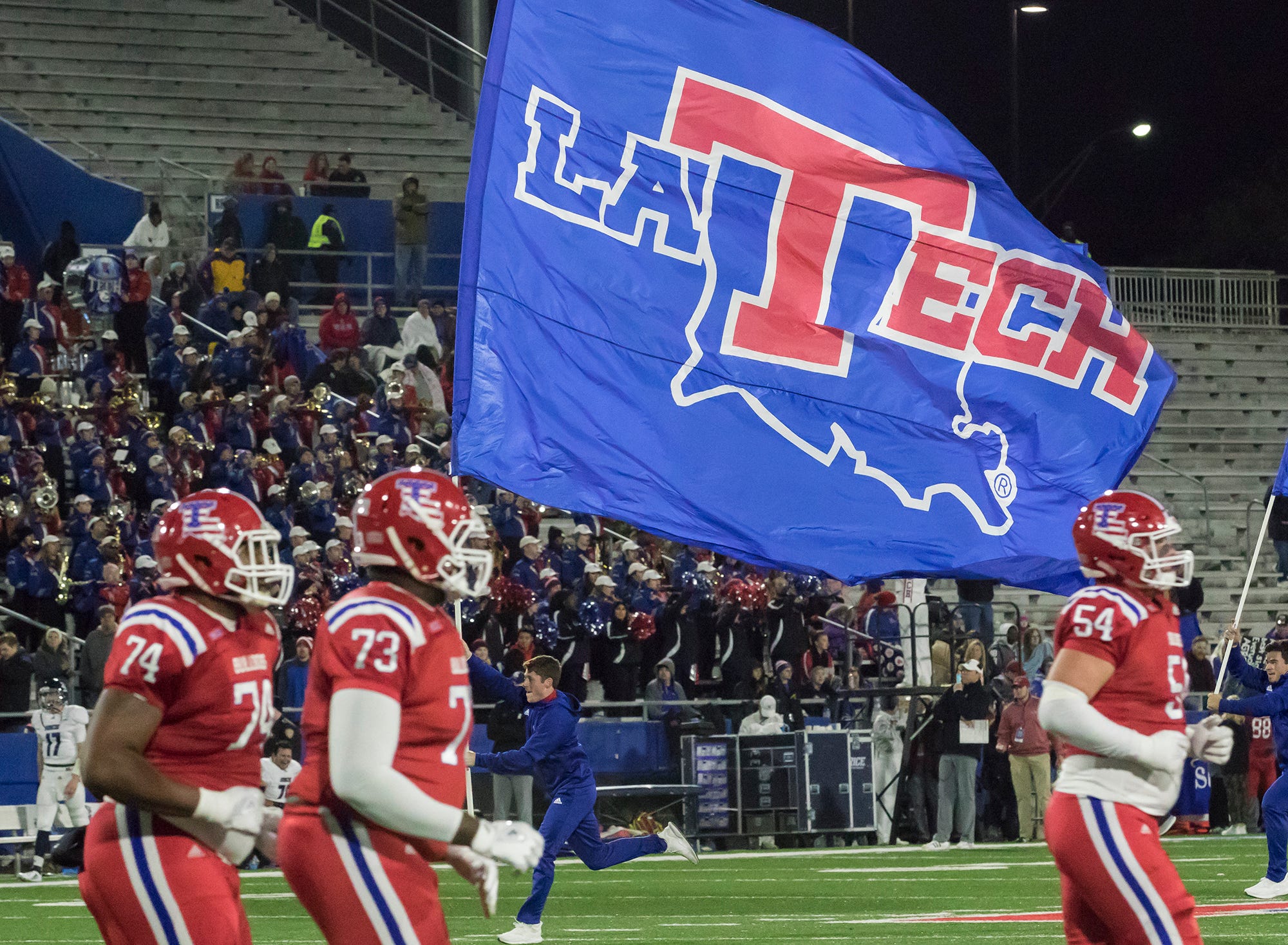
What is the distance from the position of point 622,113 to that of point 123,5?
22.9 meters

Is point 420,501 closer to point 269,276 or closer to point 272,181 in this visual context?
point 269,276

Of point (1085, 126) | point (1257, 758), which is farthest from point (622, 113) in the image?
point (1085, 126)

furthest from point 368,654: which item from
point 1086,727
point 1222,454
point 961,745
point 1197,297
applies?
point 1197,297

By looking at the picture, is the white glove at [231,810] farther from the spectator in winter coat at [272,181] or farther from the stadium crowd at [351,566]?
the spectator in winter coat at [272,181]

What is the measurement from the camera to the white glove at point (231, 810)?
4.88 m

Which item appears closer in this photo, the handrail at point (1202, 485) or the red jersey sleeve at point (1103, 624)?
the red jersey sleeve at point (1103, 624)

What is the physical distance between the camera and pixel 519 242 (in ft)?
33.2

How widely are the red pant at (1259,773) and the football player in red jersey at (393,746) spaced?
753 inches

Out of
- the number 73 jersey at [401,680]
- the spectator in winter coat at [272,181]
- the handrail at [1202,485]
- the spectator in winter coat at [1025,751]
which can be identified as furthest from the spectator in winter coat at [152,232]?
the number 73 jersey at [401,680]

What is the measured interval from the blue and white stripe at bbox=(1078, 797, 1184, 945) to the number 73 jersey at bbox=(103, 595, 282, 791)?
7.24 feet

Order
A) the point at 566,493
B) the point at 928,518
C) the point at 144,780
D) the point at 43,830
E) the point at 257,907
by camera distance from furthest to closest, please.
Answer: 1. the point at 43,830
2. the point at 257,907
3. the point at 928,518
4. the point at 566,493
5. the point at 144,780

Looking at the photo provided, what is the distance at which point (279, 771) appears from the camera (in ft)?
58.2

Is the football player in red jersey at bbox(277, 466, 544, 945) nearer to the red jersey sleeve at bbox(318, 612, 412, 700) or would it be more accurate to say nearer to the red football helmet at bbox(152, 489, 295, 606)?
the red jersey sleeve at bbox(318, 612, 412, 700)

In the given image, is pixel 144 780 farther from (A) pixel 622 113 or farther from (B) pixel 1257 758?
(B) pixel 1257 758
